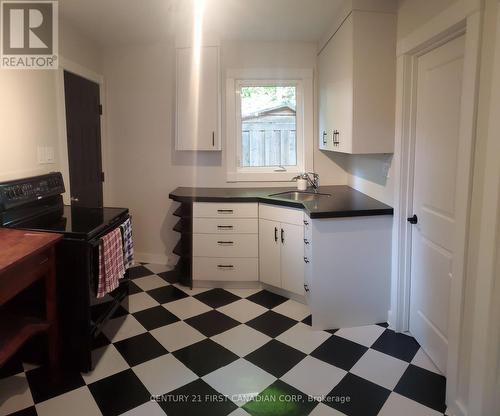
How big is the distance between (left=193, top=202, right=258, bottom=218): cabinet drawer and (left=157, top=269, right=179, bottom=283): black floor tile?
719 millimetres

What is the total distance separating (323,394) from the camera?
1.91 meters

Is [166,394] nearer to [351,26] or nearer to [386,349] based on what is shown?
[386,349]

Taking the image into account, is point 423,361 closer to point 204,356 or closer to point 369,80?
point 204,356

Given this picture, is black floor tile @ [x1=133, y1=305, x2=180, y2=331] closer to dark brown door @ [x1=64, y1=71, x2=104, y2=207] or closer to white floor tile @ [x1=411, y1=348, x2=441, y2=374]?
dark brown door @ [x1=64, y1=71, x2=104, y2=207]

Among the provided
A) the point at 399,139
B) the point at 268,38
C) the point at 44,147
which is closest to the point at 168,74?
the point at 268,38

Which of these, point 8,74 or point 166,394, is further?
point 8,74

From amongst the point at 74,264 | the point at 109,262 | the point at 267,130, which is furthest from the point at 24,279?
the point at 267,130

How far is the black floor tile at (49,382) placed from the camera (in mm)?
1911

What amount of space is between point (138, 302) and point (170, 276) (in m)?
0.61

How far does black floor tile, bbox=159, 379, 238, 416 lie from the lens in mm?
1787

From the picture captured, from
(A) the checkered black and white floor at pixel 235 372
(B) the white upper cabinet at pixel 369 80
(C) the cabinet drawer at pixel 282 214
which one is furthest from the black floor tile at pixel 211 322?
(B) the white upper cabinet at pixel 369 80

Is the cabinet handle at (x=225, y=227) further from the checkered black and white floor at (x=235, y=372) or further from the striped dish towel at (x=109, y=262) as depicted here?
the striped dish towel at (x=109, y=262)

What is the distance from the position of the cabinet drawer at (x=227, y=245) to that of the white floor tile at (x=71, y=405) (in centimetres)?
152

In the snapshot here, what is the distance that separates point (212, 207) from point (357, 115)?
4.56 feet
